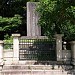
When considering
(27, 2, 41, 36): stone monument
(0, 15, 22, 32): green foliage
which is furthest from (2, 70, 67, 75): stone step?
(0, 15, 22, 32): green foliage

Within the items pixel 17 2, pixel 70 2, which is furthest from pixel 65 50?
pixel 17 2

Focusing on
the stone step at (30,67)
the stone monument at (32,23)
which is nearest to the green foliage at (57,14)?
the stone step at (30,67)

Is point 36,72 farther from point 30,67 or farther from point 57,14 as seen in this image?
point 57,14

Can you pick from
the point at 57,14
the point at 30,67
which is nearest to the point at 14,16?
the point at 30,67

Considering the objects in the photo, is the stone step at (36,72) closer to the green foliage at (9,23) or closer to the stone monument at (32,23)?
the stone monument at (32,23)

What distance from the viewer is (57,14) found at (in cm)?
1106

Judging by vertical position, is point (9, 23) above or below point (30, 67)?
above

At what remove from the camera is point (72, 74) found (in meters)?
11.5

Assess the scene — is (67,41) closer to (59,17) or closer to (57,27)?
(57,27)

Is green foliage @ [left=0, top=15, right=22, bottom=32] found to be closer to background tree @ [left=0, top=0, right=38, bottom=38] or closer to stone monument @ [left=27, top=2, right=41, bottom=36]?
background tree @ [left=0, top=0, right=38, bottom=38]

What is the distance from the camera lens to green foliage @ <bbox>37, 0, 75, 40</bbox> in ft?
35.0

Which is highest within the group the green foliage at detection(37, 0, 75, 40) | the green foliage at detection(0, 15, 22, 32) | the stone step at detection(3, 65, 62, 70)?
the green foliage at detection(0, 15, 22, 32)

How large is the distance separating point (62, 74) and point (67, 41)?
290 cm

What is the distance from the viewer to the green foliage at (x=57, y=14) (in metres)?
10.7
